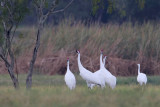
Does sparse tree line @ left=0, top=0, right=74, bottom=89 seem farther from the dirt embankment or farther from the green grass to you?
the dirt embankment

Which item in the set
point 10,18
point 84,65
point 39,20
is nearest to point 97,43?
point 84,65

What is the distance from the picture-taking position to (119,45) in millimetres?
20859

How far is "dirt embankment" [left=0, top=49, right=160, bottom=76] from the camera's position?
1977 centimetres

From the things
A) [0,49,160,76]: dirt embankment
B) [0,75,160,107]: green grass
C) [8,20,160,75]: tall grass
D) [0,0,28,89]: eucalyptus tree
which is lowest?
[0,49,160,76]: dirt embankment

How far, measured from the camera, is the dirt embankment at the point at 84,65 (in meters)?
19.8

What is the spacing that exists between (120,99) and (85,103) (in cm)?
71

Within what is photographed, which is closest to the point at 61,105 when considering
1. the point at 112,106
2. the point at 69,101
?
the point at 69,101

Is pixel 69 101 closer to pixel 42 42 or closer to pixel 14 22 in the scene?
pixel 14 22

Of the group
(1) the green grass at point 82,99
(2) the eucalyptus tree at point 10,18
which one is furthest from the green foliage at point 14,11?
(1) the green grass at point 82,99

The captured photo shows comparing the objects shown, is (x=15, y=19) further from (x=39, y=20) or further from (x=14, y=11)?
(x=39, y=20)

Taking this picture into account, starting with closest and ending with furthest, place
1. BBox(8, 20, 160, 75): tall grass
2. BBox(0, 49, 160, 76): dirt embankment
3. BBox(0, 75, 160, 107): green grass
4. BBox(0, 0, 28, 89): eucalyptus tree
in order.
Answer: BBox(0, 75, 160, 107): green grass, BBox(0, 0, 28, 89): eucalyptus tree, BBox(0, 49, 160, 76): dirt embankment, BBox(8, 20, 160, 75): tall grass

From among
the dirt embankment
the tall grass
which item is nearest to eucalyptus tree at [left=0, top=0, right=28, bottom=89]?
the dirt embankment

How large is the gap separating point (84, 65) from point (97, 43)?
4.91 feet

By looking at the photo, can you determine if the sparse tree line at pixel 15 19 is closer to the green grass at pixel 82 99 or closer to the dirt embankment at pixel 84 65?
the green grass at pixel 82 99
